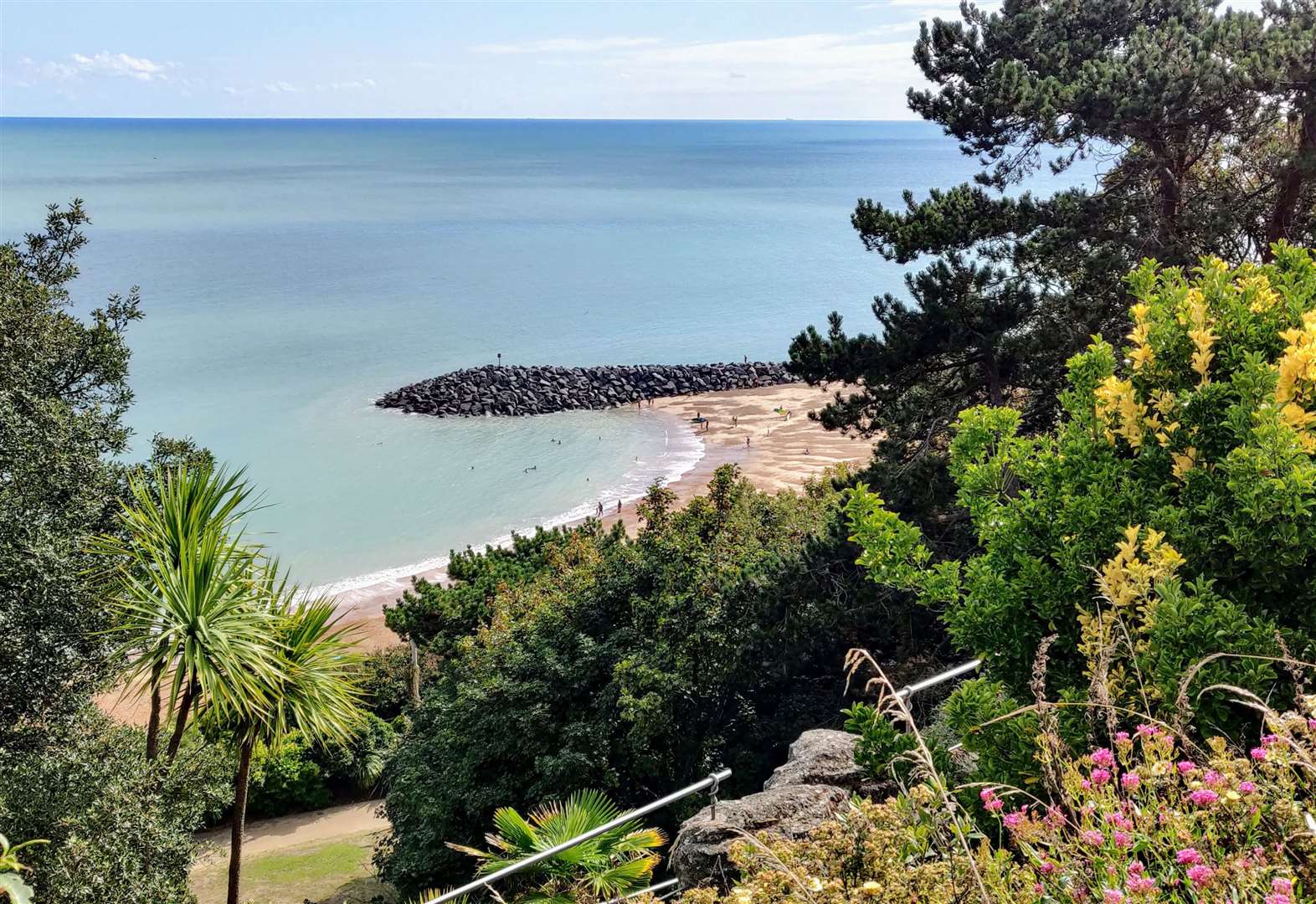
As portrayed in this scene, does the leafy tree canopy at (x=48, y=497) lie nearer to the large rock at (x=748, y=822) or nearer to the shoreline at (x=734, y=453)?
the large rock at (x=748, y=822)

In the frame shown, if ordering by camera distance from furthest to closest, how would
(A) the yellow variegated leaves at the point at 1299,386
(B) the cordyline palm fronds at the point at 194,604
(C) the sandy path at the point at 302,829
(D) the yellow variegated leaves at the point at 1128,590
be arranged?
(C) the sandy path at the point at 302,829 → (B) the cordyline palm fronds at the point at 194,604 → (A) the yellow variegated leaves at the point at 1299,386 → (D) the yellow variegated leaves at the point at 1128,590

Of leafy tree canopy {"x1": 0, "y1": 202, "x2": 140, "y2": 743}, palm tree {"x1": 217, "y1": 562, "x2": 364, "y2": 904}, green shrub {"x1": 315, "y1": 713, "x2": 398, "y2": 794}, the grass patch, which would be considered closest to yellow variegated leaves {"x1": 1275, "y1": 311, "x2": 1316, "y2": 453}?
palm tree {"x1": 217, "y1": 562, "x2": 364, "y2": 904}

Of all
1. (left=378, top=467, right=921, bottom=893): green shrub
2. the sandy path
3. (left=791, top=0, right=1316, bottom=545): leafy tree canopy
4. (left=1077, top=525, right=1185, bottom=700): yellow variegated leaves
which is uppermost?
(left=791, top=0, right=1316, bottom=545): leafy tree canopy

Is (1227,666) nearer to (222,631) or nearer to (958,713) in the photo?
(958,713)

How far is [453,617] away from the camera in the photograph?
1989 cm

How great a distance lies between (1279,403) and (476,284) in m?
76.3

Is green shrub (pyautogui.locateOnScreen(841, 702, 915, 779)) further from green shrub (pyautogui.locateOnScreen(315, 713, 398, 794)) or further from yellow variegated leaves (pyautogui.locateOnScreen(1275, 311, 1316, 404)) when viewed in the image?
green shrub (pyautogui.locateOnScreen(315, 713, 398, 794))

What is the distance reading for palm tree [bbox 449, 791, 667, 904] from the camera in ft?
18.7

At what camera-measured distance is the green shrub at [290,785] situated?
706 inches

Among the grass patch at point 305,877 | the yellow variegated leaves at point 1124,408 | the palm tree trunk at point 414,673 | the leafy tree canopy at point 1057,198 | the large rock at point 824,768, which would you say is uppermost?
the leafy tree canopy at point 1057,198

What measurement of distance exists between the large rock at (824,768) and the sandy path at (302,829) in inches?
479

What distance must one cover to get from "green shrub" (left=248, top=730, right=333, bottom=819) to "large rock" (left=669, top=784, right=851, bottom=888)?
14205 millimetres

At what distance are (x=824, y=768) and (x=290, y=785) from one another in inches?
591

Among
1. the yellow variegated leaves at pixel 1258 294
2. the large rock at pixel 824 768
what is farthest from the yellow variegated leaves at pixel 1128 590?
the large rock at pixel 824 768
